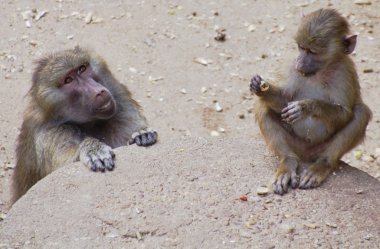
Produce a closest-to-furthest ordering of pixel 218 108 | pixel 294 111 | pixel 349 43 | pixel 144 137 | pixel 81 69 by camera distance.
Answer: pixel 294 111 < pixel 349 43 < pixel 144 137 < pixel 81 69 < pixel 218 108

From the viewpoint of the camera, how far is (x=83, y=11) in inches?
348

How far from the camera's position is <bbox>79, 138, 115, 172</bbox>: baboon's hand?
4984 millimetres

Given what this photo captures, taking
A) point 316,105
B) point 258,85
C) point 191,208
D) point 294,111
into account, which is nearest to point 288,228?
point 191,208

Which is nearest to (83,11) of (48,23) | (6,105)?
(48,23)

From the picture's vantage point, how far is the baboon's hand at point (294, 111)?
183 inches

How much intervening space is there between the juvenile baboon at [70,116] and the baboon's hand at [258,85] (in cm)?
102

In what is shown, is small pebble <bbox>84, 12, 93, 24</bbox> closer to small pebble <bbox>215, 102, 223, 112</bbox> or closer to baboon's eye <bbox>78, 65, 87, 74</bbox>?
small pebble <bbox>215, 102, 223, 112</bbox>

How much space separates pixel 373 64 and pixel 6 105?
13.5 ft

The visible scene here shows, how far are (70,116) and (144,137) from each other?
2.44 ft

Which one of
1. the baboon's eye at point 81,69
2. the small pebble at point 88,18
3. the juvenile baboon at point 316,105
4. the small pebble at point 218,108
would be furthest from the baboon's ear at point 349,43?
the small pebble at point 88,18

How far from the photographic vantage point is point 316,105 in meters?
4.79

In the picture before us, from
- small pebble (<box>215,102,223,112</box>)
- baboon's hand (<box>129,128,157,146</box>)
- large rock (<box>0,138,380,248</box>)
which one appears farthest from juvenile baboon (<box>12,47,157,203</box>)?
small pebble (<box>215,102,223,112</box>)

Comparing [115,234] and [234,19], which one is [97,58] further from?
[234,19]

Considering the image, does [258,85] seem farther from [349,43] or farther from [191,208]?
[191,208]
